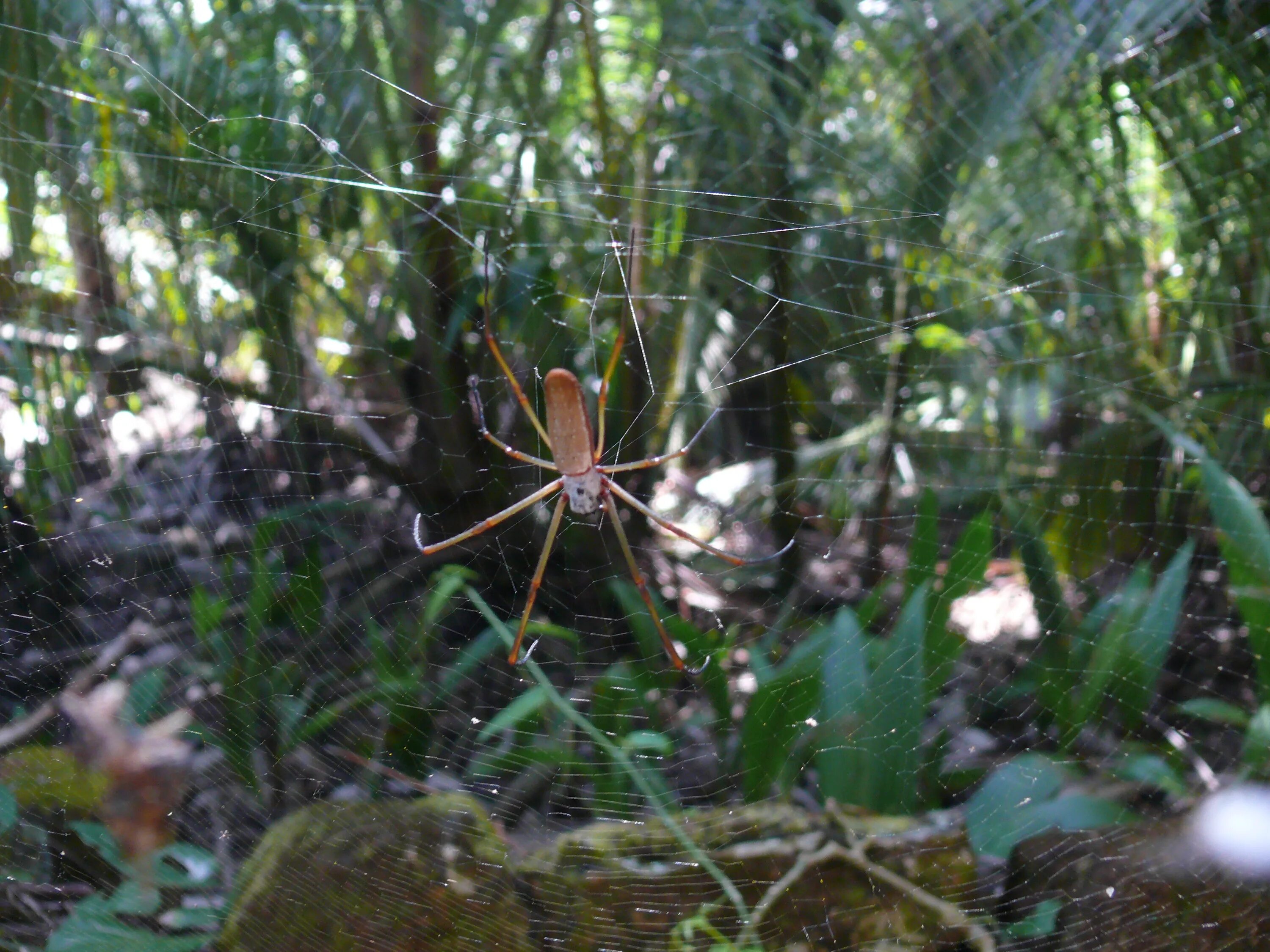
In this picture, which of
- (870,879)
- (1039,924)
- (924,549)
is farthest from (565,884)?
(924,549)

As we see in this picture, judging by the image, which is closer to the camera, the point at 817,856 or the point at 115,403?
the point at 817,856

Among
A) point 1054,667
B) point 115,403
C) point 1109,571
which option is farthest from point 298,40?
point 1109,571

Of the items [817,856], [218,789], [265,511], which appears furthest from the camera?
[265,511]

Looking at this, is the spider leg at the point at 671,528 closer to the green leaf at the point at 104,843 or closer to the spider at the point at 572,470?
the spider at the point at 572,470

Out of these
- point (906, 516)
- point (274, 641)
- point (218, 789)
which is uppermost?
point (906, 516)

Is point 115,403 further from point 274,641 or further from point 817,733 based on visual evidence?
point 817,733

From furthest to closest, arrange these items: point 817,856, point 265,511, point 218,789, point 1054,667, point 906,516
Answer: point 906,516, point 265,511, point 1054,667, point 218,789, point 817,856

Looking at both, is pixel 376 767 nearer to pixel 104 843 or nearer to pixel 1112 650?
pixel 104 843

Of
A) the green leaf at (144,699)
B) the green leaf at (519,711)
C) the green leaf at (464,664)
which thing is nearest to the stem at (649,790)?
the green leaf at (519,711)
